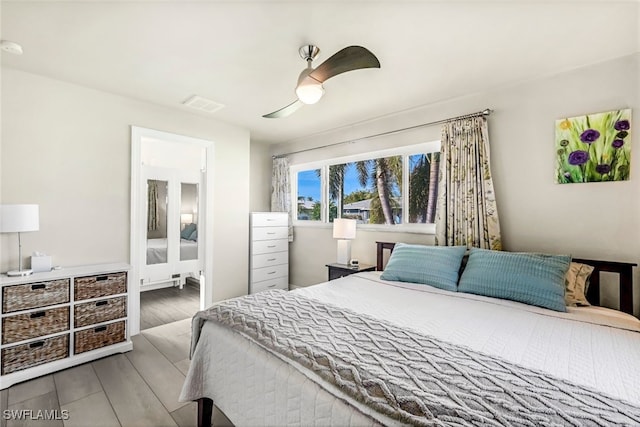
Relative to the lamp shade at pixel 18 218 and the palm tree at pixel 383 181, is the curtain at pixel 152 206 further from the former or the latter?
the palm tree at pixel 383 181

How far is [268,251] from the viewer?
14.5 ft

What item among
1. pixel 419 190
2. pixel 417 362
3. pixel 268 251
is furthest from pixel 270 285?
pixel 417 362

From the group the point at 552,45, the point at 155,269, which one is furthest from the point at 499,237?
the point at 155,269

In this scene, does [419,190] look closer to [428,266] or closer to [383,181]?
[383,181]

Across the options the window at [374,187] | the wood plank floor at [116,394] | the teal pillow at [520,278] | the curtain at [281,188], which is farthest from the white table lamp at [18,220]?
the teal pillow at [520,278]

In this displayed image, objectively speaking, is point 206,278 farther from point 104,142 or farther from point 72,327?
point 104,142

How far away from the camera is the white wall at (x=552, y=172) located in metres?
2.19

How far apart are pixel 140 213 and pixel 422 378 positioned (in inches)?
128

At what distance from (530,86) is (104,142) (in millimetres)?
4137

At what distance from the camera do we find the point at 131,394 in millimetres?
2051

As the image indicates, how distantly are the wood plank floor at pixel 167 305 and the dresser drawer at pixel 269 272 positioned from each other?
0.88 metres

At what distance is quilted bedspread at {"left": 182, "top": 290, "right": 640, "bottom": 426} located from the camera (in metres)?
0.86

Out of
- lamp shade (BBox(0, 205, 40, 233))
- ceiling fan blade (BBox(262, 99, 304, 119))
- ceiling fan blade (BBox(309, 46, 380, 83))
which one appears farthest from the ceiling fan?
lamp shade (BBox(0, 205, 40, 233))

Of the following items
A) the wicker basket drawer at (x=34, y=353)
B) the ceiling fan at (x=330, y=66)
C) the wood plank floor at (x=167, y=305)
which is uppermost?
the ceiling fan at (x=330, y=66)
